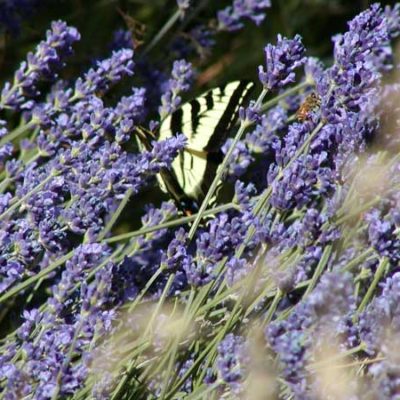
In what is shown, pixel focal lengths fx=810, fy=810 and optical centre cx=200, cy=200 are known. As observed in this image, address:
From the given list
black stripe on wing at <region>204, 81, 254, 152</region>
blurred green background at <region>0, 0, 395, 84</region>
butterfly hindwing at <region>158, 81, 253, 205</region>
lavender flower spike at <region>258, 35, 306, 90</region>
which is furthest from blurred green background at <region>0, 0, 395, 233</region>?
lavender flower spike at <region>258, 35, 306, 90</region>

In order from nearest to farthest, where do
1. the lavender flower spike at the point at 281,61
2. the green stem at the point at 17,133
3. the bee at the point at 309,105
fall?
the lavender flower spike at the point at 281,61, the bee at the point at 309,105, the green stem at the point at 17,133

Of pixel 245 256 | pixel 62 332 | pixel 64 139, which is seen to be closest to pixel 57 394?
pixel 62 332

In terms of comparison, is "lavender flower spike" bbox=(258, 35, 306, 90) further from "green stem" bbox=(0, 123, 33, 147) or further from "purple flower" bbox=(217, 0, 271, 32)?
"purple flower" bbox=(217, 0, 271, 32)

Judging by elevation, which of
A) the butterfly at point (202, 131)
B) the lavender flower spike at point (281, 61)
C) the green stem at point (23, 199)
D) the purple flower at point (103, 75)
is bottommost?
the butterfly at point (202, 131)

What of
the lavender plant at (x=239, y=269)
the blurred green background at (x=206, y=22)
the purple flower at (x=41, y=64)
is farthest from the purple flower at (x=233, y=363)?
the blurred green background at (x=206, y=22)

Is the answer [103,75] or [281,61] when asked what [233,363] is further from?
[103,75]

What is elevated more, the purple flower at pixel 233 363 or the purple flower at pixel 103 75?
the purple flower at pixel 103 75

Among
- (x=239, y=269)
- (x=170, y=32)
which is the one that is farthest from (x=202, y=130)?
(x=239, y=269)

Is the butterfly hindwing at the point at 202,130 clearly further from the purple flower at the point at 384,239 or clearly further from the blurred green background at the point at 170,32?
the purple flower at the point at 384,239
